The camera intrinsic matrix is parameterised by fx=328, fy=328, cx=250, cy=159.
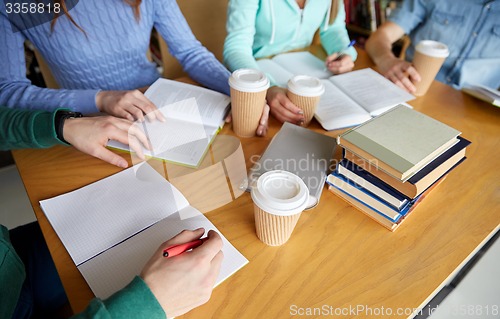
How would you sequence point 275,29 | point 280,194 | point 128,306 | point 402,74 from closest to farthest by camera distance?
1. point 128,306
2. point 280,194
3. point 402,74
4. point 275,29

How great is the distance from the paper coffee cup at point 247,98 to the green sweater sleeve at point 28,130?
1.34 ft

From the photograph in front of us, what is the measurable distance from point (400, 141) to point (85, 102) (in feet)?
2.53

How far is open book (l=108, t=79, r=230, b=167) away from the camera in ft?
2.52

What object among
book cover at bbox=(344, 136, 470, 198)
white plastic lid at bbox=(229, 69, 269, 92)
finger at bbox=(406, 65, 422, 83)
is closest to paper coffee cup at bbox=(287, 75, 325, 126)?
white plastic lid at bbox=(229, 69, 269, 92)

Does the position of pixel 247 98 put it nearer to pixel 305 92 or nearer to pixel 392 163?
pixel 305 92

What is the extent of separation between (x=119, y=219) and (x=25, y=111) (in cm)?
37

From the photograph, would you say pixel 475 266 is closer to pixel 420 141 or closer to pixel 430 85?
pixel 420 141

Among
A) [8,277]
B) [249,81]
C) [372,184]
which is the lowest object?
[8,277]

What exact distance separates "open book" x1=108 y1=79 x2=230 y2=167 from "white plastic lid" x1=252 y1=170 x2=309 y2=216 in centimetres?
24

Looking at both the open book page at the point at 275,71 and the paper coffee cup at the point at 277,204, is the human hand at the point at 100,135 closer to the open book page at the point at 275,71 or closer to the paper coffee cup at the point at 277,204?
the paper coffee cup at the point at 277,204

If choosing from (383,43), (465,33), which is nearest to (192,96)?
(383,43)

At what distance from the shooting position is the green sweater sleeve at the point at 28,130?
2.36 ft

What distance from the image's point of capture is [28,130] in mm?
718

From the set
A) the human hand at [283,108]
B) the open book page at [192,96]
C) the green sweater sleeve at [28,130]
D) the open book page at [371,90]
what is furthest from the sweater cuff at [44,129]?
the open book page at [371,90]
